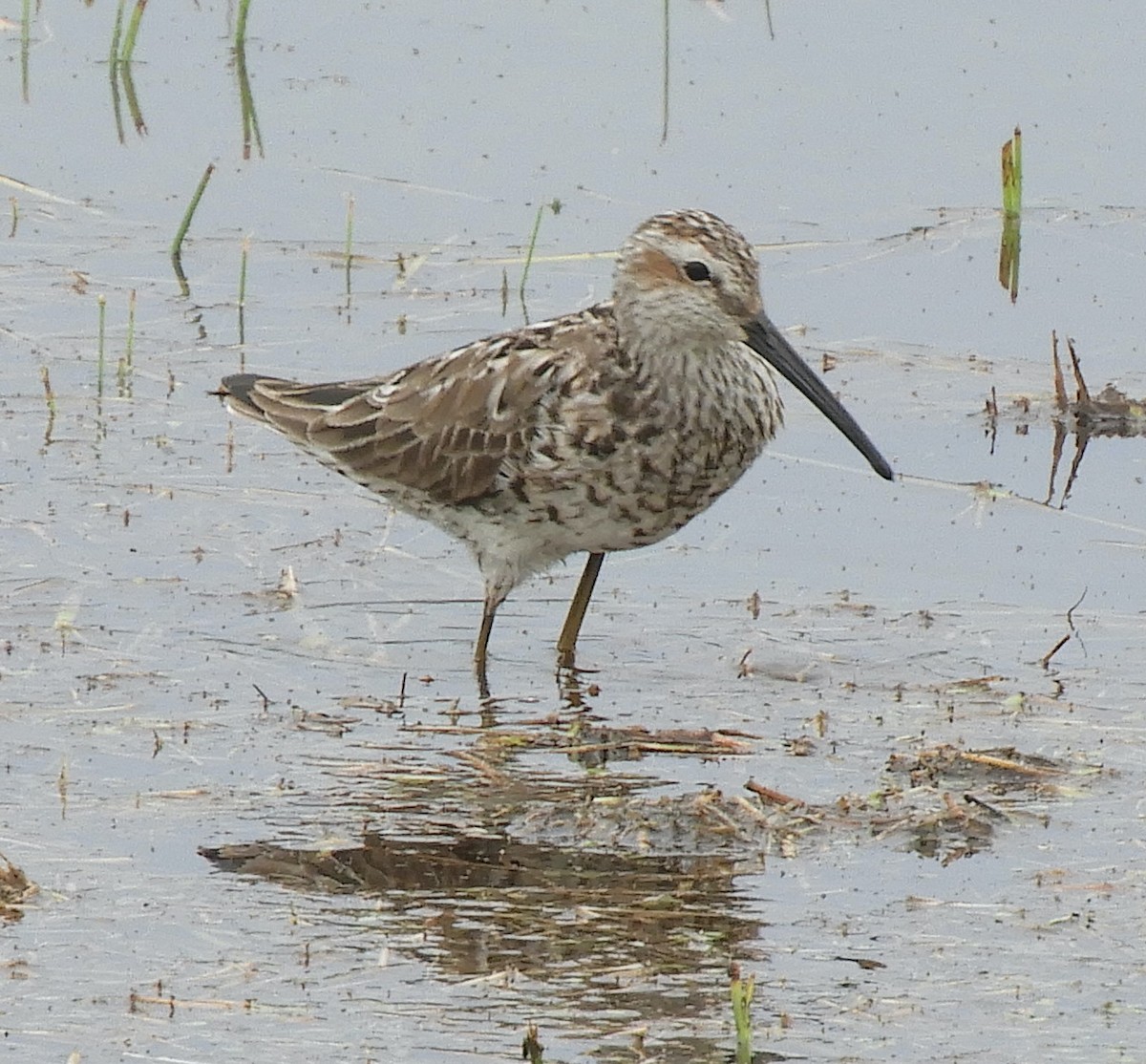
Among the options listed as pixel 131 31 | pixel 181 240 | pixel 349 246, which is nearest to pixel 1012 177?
pixel 349 246

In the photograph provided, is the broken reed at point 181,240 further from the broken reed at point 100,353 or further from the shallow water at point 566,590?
the broken reed at point 100,353

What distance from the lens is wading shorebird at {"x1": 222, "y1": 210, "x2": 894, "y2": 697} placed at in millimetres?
9000

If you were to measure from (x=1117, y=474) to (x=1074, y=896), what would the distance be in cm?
409

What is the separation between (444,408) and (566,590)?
923mm

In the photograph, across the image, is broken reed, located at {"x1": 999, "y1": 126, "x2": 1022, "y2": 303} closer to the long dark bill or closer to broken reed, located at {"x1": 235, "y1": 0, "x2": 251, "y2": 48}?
the long dark bill

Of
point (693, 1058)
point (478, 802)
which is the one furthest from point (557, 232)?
point (693, 1058)

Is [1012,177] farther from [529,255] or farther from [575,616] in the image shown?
[575,616]

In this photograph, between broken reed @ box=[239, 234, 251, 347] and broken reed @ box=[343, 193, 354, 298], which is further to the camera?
broken reed @ box=[343, 193, 354, 298]

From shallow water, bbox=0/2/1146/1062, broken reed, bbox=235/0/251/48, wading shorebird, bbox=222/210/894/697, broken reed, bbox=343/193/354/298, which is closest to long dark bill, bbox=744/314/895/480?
wading shorebird, bbox=222/210/894/697

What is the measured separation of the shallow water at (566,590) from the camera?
664cm

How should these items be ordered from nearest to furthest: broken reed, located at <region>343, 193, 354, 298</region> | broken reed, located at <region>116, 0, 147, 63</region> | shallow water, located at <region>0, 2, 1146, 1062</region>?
shallow water, located at <region>0, 2, 1146, 1062</region> < broken reed, located at <region>343, 193, 354, 298</region> < broken reed, located at <region>116, 0, 147, 63</region>

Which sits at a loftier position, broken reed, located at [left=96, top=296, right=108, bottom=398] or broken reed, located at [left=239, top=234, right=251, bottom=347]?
broken reed, located at [left=239, top=234, right=251, bottom=347]

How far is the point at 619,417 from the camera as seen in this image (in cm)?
901

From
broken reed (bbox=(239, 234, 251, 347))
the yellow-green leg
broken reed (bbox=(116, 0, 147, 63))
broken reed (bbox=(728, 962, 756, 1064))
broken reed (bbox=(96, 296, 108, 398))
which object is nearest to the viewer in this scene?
broken reed (bbox=(728, 962, 756, 1064))
